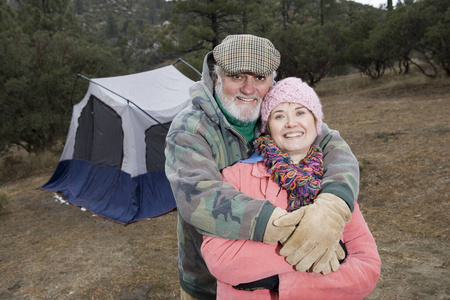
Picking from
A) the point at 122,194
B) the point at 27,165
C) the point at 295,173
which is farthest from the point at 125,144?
the point at 27,165

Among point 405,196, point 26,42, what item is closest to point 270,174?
point 405,196

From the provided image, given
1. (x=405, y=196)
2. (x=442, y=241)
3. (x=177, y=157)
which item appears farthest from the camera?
(x=405, y=196)

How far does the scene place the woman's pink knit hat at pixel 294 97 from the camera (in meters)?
1.37

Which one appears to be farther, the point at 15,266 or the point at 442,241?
the point at 15,266

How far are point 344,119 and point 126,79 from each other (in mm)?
5924

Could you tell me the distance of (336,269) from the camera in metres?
1.10

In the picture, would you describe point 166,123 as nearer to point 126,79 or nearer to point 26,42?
point 126,79

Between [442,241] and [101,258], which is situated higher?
[442,241]

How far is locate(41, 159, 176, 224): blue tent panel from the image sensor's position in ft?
16.1

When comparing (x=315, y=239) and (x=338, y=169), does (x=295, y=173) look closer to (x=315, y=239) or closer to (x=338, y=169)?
(x=338, y=169)

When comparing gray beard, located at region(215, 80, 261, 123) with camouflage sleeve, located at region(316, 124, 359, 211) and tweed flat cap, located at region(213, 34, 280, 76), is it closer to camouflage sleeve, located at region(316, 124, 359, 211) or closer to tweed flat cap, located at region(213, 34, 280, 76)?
tweed flat cap, located at region(213, 34, 280, 76)

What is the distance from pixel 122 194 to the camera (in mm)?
5094

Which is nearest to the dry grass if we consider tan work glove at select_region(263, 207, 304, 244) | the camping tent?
the camping tent

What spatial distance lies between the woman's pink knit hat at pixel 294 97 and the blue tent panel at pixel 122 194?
12.5 ft
